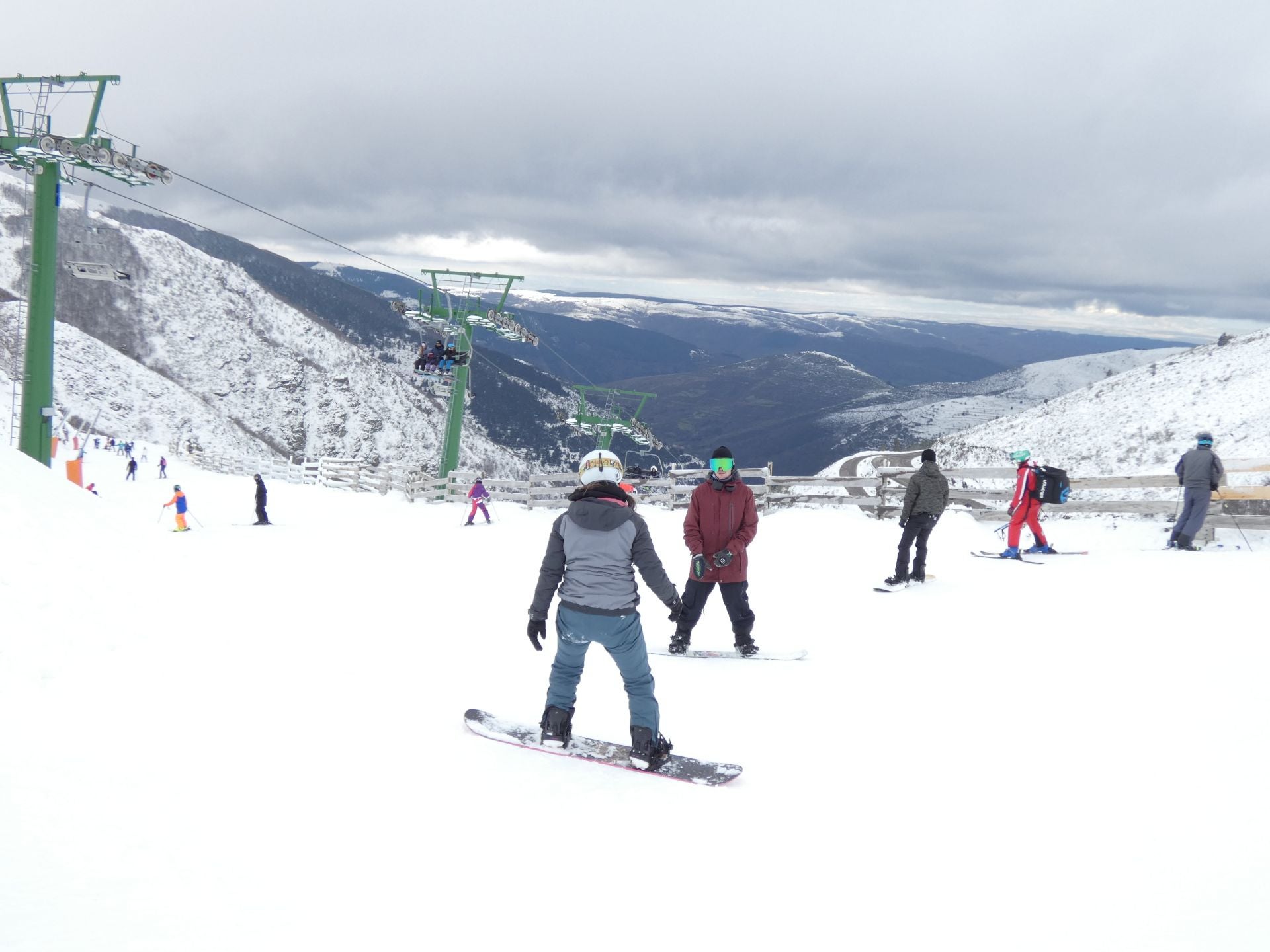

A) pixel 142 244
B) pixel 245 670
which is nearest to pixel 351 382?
pixel 142 244

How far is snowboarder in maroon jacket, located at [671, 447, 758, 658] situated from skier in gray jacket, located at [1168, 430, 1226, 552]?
23.6ft

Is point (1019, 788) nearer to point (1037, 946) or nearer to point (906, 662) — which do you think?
point (1037, 946)

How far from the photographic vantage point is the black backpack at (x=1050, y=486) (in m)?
10.2

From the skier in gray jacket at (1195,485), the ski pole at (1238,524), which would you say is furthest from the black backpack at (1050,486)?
the ski pole at (1238,524)

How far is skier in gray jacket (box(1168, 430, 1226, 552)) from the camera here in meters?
10.1

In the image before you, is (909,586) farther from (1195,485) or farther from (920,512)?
(1195,485)

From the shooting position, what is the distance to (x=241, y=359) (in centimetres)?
13500

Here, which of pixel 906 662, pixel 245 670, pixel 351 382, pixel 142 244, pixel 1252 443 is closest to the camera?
pixel 245 670

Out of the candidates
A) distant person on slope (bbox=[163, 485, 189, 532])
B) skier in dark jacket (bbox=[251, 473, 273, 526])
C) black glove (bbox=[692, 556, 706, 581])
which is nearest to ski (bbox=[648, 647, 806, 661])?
black glove (bbox=[692, 556, 706, 581])

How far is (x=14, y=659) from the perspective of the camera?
442 cm

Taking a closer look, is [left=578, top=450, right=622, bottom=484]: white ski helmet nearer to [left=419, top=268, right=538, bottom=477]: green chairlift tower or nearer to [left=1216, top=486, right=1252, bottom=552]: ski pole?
[left=1216, top=486, right=1252, bottom=552]: ski pole

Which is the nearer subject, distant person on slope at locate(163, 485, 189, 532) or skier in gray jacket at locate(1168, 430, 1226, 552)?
skier in gray jacket at locate(1168, 430, 1226, 552)

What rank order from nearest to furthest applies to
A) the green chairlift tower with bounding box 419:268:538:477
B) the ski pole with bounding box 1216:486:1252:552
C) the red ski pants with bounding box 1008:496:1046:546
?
the red ski pants with bounding box 1008:496:1046:546
the ski pole with bounding box 1216:486:1252:552
the green chairlift tower with bounding box 419:268:538:477

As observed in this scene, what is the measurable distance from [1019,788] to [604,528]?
2865mm
